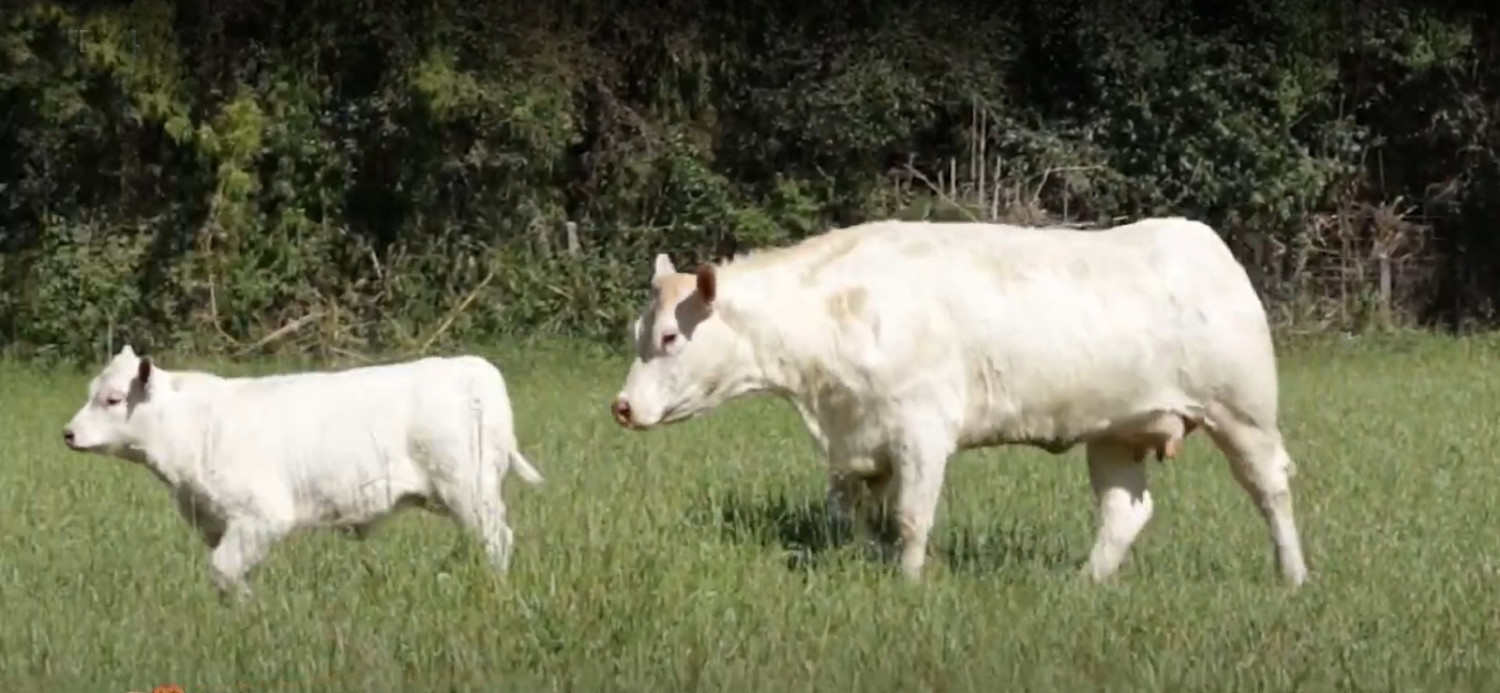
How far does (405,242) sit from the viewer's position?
23219mm

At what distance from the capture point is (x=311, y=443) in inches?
348

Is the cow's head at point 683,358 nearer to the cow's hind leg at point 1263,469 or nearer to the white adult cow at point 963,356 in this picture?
the white adult cow at point 963,356

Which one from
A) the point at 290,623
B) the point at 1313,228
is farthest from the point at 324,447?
the point at 1313,228

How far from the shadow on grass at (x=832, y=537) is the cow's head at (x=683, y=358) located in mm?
572

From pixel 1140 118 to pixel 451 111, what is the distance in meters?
6.19

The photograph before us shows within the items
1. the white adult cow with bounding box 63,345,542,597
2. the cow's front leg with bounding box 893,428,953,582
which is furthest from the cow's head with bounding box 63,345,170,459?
the cow's front leg with bounding box 893,428,953,582

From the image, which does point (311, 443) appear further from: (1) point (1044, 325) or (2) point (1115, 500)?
(2) point (1115, 500)

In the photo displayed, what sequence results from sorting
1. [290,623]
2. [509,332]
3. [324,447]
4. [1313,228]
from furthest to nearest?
[1313,228]
[509,332]
[324,447]
[290,623]

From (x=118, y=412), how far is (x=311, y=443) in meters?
0.74

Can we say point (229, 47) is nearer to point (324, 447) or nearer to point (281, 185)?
point (281, 185)

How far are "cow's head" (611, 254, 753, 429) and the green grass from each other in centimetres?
47

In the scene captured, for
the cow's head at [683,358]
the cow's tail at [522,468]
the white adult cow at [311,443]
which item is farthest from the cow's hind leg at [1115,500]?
the white adult cow at [311,443]

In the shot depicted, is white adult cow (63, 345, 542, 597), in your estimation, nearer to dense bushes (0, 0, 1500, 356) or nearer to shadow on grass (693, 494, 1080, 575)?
shadow on grass (693, 494, 1080, 575)

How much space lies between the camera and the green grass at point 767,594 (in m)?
6.84
